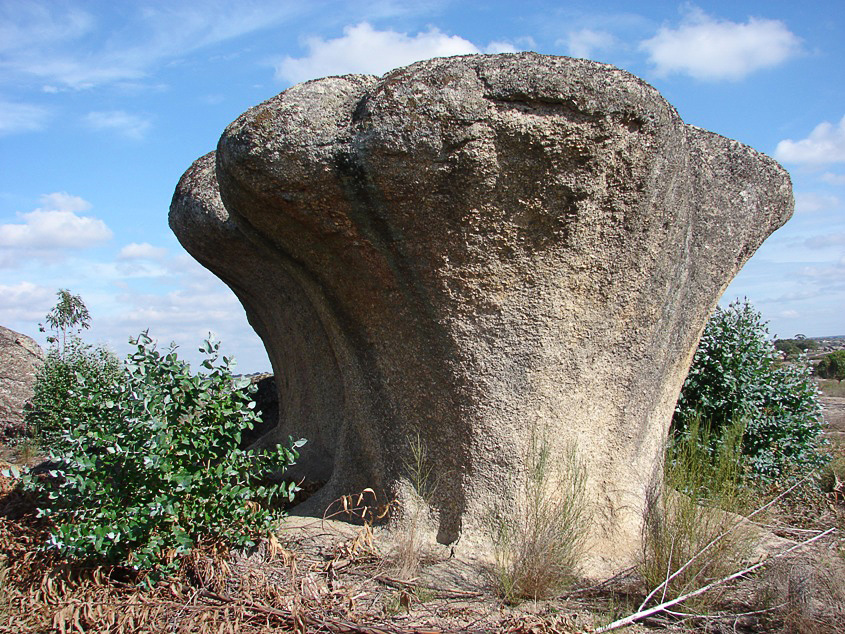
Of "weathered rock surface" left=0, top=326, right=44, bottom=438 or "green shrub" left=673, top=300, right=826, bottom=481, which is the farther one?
"weathered rock surface" left=0, top=326, right=44, bottom=438

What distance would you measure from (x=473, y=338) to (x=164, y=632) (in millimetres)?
2015

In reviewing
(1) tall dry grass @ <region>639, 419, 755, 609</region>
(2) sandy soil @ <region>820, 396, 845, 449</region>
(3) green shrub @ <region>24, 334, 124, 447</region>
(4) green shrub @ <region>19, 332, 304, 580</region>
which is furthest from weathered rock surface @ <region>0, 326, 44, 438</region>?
(2) sandy soil @ <region>820, 396, 845, 449</region>

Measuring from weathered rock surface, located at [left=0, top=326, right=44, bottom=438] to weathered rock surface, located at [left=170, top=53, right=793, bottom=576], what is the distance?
A: 26.0ft

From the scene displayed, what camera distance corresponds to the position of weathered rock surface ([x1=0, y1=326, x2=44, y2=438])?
1079 centimetres

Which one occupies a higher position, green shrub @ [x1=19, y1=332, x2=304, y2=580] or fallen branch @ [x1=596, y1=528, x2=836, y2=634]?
green shrub @ [x1=19, y1=332, x2=304, y2=580]

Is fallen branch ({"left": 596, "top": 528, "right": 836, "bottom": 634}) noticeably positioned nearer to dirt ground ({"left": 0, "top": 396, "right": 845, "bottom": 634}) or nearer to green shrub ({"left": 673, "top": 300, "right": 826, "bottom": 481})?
dirt ground ({"left": 0, "top": 396, "right": 845, "bottom": 634})

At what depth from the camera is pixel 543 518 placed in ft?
12.3

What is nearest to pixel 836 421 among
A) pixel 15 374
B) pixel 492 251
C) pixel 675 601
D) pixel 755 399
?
pixel 755 399

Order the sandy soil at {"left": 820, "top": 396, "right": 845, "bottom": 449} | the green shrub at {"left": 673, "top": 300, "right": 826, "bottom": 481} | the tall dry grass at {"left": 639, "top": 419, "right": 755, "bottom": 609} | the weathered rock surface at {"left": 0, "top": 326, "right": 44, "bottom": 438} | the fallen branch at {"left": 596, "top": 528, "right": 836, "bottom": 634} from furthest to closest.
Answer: the weathered rock surface at {"left": 0, "top": 326, "right": 44, "bottom": 438}
the sandy soil at {"left": 820, "top": 396, "right": 845, "bottom": 449}
the green shrub at {"left": 673, "top": 300, "right": 826, "bottom": 481}
the tall dry grass at {"left": 639, "top": 419, "right": 755, "bottom": 609}
the fallen branch at {"left": 596, "top": 528, "right": 836, "bottom": 634}

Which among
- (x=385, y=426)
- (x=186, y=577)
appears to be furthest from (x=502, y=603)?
(x=186, y=577)

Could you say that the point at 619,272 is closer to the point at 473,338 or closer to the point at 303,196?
the point at 473,338

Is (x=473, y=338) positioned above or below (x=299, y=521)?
above

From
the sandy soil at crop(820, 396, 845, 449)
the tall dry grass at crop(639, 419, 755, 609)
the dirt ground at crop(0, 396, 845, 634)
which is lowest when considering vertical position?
the dirt ground at crop(0, 396, 845, 634)

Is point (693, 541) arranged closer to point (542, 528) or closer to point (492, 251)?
point (542, 528)
